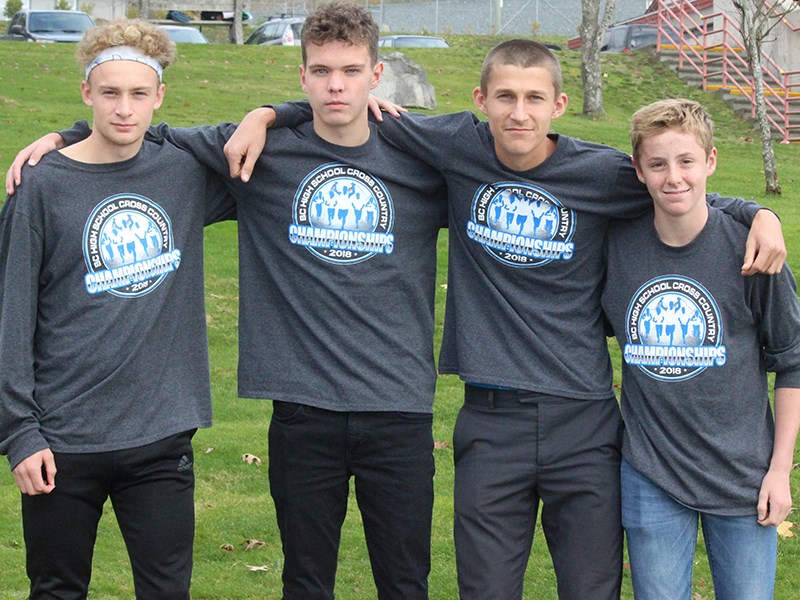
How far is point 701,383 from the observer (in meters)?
3.81

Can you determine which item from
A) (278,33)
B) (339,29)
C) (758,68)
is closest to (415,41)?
(278,33)

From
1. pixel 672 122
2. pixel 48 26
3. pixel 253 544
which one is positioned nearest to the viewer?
pixel 672 122

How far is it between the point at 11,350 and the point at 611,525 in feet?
6.97

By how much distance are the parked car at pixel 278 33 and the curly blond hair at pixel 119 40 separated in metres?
25.3

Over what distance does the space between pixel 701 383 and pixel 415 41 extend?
26662 millimetres

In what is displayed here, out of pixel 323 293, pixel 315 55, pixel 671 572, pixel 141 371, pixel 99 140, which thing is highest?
pixel 315 55

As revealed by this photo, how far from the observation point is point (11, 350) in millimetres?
3797

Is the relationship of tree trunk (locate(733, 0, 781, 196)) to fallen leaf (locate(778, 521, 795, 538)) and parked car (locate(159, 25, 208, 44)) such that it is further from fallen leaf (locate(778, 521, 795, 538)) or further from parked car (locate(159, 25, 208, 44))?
parked car (locate(159, 25, 208, 44))

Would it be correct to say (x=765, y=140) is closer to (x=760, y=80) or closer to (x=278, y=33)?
(x=760, y=80)

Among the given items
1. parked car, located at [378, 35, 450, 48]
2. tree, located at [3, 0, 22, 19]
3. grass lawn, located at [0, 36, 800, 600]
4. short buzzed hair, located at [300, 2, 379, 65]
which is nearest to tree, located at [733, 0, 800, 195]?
grass lawn, located at [0, 36, 800, 600]

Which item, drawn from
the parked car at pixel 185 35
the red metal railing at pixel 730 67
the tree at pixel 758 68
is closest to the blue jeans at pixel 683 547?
the tree at pixel 758 68

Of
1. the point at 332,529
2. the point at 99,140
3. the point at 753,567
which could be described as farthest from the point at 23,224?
the point at 753,567

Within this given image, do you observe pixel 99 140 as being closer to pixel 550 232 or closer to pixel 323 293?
pixel 323 293

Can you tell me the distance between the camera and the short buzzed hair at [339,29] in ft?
13.6
